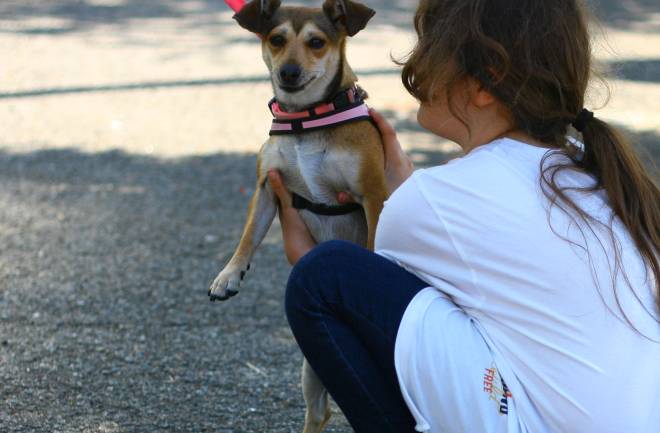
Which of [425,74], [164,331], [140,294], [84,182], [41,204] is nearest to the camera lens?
[425,74]

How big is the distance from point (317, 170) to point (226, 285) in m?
0.49

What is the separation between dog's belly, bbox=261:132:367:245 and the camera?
3137mm

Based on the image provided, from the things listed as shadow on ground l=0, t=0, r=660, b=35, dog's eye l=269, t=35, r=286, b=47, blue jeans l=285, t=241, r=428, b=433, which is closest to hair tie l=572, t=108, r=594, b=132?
blue jeans l=285, t=241, r=428, b=433

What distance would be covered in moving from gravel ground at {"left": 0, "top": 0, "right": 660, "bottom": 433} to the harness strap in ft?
2.41

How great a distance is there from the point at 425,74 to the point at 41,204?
402cm

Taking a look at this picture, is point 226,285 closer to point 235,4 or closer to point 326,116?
point 326,116

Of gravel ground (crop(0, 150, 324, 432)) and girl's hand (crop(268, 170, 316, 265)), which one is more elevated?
girl's hand (crop(268, 170, 316, 265))

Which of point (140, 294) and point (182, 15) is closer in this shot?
point (140, 294)

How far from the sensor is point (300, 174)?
3.18 meters

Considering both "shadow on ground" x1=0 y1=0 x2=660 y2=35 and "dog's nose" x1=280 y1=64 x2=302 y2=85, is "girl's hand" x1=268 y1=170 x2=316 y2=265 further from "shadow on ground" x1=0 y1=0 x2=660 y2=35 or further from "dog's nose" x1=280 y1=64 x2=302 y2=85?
"shadow on ground" x1=0 y1=0 x2=660 y2=35

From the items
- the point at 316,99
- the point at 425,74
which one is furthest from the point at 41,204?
the point at 425,74

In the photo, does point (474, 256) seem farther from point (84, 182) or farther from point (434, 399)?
point (84, 182)

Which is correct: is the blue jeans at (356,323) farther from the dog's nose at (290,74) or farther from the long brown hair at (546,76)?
the dog's nose at (290,74)

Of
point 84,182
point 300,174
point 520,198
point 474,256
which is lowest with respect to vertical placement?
point 84,182
